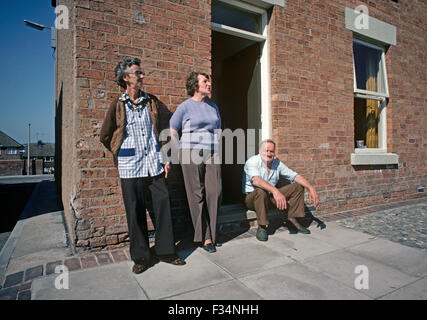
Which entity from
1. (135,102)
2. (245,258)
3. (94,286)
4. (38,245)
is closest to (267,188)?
(245,258)

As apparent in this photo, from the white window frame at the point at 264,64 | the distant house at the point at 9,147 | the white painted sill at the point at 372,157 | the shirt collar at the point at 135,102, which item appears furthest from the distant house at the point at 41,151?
the shirt collar at the point at 135,102

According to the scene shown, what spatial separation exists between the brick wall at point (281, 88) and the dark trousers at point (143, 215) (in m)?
0.51

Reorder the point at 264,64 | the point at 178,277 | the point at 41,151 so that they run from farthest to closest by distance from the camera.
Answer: the point at 41,151, the point at 264,64, the point at 178,277

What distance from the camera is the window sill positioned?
491 centimetres

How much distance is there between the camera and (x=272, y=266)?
2.59 metres

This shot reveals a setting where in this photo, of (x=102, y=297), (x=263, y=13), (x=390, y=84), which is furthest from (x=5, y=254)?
(x=390, y=84)

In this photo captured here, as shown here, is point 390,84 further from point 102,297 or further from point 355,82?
point 102,297

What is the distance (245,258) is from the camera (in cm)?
279

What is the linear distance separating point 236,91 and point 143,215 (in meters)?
3.05

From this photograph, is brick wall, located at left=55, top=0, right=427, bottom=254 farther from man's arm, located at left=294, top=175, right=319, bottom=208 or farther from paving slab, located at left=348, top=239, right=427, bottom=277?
paving slab, located at left=348, top=239, right=427, bottom=277

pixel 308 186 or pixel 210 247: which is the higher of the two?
pixel 308 186

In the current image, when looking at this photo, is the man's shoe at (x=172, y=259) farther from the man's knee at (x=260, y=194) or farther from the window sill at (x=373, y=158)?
the window sill at (x=373, y=158)

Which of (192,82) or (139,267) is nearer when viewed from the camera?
(139,267)

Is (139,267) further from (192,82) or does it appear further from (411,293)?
(411,293)
